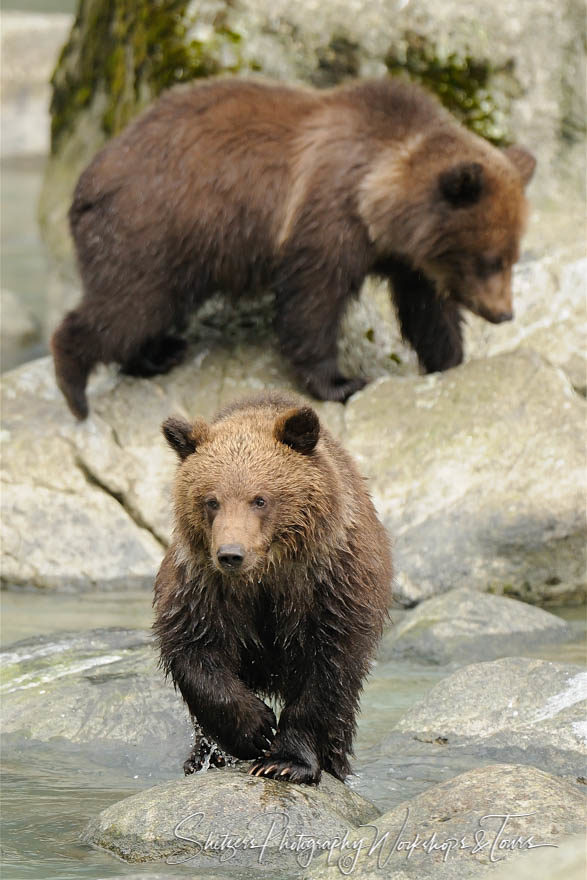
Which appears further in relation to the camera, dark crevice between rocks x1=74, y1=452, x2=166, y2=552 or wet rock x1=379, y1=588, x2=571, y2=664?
dark crevice between rocks x1=74, y1=452, x2=166, y2=552

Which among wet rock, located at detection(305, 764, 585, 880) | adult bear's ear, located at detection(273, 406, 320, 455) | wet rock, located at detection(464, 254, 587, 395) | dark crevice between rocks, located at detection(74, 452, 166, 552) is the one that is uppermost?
adult bear's ear, located at detection(273, 406, 320, 455)

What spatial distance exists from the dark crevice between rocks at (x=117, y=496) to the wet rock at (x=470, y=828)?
14.4 feet

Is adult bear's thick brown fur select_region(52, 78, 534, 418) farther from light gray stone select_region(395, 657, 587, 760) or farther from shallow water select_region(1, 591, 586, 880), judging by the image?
light gray stone select_region(395, 657, 587, 760)

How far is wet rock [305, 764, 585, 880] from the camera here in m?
5.12

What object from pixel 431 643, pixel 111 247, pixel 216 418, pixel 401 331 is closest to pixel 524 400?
pixel 401 331

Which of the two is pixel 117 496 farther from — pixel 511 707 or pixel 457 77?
pixel 457 77

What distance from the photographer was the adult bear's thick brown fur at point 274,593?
18.4 ft

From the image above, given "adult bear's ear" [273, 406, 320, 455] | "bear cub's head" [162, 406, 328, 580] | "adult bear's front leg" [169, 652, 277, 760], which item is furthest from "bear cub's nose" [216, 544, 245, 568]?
"adult bear's front leg" [169, 652, 277, 760]

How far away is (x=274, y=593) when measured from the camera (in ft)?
19.1

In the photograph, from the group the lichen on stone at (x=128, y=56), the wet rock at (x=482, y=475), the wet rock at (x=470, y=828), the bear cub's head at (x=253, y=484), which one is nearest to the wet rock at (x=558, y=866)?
the wet rock at (x=470, y=828)

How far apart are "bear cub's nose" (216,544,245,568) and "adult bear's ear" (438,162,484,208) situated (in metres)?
5.09

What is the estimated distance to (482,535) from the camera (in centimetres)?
920

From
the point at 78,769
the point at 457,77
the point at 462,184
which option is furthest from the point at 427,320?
the point at 78,769

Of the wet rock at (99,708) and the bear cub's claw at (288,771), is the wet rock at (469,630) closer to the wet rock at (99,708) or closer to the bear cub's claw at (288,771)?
the wet rock at (99,708)
